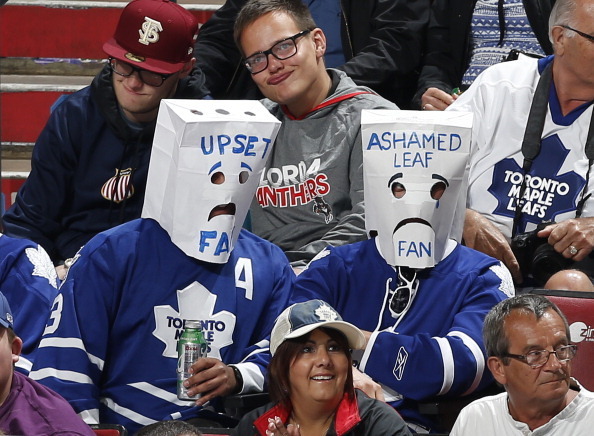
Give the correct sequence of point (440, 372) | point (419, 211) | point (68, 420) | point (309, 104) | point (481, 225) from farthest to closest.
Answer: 1. point (309, 104)
2. point (481, 225)
3. point (419, 211)
4. point (440, 372)
5. point (68, 420)

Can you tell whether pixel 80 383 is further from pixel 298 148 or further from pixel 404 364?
Answer: pixel 298 148

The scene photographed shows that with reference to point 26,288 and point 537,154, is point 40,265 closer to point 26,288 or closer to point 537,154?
point 26,288

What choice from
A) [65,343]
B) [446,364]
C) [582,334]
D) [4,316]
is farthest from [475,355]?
[4,316]

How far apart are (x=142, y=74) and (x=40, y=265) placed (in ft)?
3.03

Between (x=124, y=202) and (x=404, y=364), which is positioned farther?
(x=124, y=202)

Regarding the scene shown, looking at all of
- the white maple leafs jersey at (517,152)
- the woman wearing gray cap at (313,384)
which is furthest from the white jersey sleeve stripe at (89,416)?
the white maple leafs jersey at (517,152)

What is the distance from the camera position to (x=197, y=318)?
12.3 feet

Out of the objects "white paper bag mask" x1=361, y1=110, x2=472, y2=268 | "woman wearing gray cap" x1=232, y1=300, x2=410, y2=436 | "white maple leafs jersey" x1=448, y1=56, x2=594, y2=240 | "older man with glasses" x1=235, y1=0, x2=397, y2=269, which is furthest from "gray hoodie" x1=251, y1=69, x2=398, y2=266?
"woman wearing gray cap" x1=232, y1=300, x2=410, y2=436

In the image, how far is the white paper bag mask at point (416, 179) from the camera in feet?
12.5

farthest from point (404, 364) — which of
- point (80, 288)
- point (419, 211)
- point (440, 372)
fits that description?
point (80, 288)

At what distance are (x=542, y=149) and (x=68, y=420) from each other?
82.0 inches

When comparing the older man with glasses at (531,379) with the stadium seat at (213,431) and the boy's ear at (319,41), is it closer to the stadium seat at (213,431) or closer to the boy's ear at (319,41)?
the stadium seat at (213,431)

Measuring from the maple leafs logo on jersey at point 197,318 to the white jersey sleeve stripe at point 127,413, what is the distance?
200 mm

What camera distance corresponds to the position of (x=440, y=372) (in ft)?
11.7
